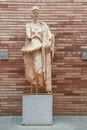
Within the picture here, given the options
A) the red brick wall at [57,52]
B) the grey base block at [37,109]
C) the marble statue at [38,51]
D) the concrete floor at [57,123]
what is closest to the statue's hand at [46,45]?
the marble statue at [38,51]

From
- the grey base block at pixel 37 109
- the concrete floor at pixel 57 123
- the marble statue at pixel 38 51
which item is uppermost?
the marble statue at pixel 38 51

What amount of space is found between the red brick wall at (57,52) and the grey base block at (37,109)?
2.98ft

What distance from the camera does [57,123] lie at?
6289mm

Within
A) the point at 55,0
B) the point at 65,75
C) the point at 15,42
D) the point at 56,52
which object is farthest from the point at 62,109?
the point at 55,0

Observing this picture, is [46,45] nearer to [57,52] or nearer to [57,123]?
[57,52]

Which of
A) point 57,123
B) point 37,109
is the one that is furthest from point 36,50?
point 57,123

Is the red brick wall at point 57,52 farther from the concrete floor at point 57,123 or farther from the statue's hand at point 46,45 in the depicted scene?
the statue's hand at point 46,45

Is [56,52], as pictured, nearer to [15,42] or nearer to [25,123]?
[15,42]

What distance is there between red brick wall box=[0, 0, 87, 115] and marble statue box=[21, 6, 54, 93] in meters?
0.87

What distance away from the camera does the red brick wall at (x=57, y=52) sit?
275 inches

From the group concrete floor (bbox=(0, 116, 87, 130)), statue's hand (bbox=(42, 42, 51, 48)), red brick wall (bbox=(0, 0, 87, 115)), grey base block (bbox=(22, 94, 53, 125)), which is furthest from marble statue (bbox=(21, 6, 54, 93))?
red brick wall (bbox=(0, 0, 87, 115))

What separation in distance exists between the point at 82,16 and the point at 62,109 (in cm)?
190

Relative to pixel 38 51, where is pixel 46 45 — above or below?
above

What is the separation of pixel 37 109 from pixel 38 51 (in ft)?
3.30
